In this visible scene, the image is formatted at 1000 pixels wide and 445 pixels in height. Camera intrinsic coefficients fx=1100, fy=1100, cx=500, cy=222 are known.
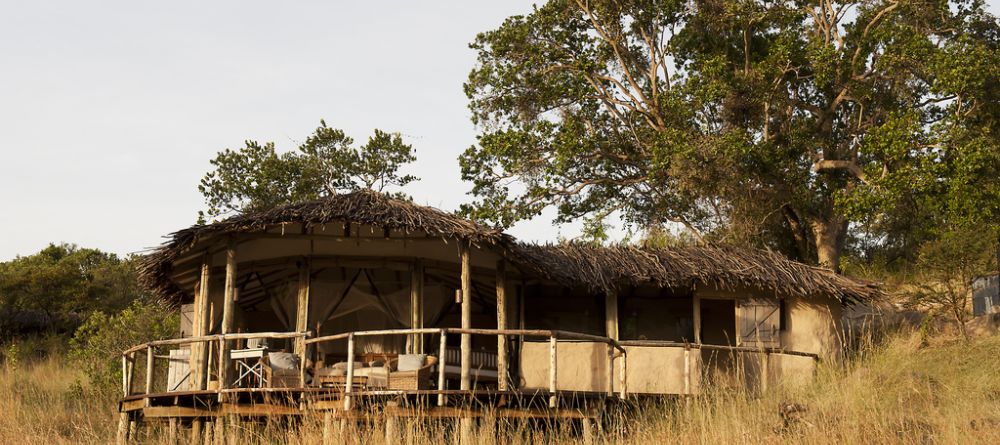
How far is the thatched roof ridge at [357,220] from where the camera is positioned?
43.1 feet

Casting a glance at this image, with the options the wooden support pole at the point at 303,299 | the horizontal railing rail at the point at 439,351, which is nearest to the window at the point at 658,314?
the horizontal railing rail at the point at 439,351

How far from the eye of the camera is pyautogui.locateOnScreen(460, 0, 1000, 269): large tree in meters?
22.3

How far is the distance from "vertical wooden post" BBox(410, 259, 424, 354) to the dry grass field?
2.68 metres

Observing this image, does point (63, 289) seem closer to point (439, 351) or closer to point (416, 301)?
point (416, 301)

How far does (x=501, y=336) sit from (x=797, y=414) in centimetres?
349

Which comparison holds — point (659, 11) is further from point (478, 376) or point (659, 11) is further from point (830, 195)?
point (478, 376)

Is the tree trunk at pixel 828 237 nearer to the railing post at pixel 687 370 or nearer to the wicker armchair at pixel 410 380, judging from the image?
the railing post at pixel 687 370

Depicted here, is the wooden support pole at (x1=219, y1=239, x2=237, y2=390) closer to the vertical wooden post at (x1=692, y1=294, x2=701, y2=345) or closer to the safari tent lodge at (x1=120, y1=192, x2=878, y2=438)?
the safari tent lodge at (x1=120, y1=192, x2=878, y2=438)

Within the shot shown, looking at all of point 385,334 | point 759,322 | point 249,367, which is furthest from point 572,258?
point 249,367

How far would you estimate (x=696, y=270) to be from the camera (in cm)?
1725

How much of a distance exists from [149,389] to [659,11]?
14802 mm

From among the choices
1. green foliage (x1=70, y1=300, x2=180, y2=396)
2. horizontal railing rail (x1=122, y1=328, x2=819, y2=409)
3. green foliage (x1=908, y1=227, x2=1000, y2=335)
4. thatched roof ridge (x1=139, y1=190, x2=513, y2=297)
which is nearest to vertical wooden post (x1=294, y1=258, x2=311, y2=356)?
horizontal railing rail (x1=122, y1=328, x2=819, y2=409)

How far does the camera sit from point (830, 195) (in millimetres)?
23500

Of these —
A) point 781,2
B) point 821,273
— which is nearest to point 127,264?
point 781,2
